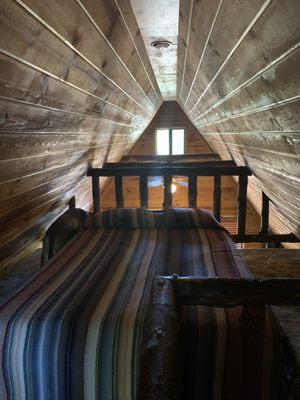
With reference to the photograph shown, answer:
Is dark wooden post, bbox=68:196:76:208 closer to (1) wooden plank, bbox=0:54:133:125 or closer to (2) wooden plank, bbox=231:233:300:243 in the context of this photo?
(1) wooden plank, bbox=0:54:133:125

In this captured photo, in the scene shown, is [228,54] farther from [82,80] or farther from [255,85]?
[82,80]

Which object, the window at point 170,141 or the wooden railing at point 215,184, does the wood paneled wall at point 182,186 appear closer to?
the window at point 170,141

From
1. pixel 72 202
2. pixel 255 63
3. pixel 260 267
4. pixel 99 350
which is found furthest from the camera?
pixel 72 202

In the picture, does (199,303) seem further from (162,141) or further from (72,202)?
(162,141)

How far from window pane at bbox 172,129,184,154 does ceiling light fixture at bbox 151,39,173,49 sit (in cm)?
400

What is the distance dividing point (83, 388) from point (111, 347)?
0.55ft

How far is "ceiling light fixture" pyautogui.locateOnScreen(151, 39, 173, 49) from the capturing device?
1.93m

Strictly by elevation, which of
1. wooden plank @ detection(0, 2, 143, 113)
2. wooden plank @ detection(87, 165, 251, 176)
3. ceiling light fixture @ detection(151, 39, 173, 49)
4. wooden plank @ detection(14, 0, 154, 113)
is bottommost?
wooden plank @ detection(87, 165, 251, 176)

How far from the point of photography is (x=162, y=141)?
6094 millimetres

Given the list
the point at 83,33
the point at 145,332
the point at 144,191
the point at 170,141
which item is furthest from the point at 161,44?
the point at 170,141

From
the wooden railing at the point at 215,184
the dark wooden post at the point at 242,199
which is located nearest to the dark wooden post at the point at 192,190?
the wooden railing at the point at 215,184

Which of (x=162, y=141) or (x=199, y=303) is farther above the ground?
(x=162, y=141)

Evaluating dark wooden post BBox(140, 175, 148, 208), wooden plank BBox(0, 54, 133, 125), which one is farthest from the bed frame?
dark wooden post BBox(140, 175, 148, 208)

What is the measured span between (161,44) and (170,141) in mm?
4100
